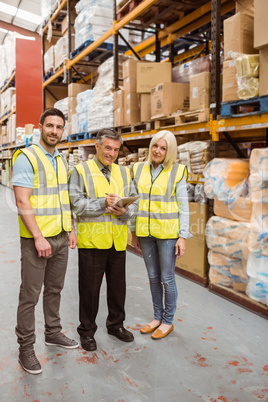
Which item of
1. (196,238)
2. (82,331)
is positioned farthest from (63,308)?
(196,238)

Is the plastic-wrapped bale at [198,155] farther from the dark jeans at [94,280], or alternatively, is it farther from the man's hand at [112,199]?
the man's hand at [112,199]

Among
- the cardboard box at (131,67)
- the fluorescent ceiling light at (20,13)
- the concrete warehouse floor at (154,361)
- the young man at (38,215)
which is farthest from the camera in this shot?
the fluorescent ceiling light at (20,13)

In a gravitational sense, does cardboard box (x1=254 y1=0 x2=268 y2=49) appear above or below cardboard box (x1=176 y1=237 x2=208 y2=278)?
above

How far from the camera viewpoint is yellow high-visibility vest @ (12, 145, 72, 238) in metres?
2.51

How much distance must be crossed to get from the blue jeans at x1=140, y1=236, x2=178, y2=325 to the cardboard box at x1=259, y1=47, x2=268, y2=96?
163 cm

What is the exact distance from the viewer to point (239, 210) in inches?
149

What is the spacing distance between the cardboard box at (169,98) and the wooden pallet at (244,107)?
1063 millimetres

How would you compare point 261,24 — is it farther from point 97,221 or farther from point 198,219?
point 97,221

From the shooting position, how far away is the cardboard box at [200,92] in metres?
4.27

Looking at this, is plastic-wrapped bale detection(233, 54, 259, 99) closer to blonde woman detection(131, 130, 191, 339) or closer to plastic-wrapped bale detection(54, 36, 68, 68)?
blonde woman detection(131, 130, 191, 339)

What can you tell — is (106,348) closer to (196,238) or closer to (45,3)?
(196,238)

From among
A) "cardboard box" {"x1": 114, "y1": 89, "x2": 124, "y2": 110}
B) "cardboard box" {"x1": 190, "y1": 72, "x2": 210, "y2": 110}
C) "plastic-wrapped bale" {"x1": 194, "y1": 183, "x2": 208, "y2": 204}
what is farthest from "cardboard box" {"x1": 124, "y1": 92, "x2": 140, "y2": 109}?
"plastic-wrapped bale" {"x1": 194, "y1": 183, "x2": 208, "y2": 204}

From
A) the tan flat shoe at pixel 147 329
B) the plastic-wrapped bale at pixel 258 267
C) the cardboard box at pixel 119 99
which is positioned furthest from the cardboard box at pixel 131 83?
the tan flat shoe at pixel 147 329

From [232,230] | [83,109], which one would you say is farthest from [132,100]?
[232,230]
